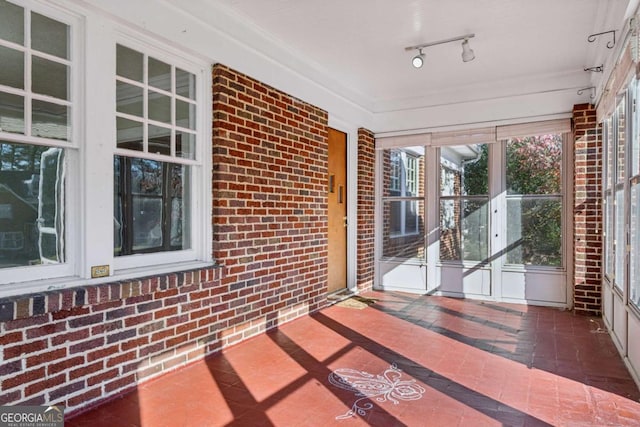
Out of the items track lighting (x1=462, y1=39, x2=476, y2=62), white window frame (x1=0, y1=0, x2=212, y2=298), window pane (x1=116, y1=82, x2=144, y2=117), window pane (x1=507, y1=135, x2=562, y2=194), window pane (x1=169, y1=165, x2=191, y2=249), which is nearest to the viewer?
white window frame (x1=0, y1=0, x2=212, y2=298)

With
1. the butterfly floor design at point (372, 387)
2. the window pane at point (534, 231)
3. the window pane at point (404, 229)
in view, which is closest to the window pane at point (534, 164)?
the window pane at point (534, 231)

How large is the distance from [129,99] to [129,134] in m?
0.25

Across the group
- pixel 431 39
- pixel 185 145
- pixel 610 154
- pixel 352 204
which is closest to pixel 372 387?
pixel 185 145

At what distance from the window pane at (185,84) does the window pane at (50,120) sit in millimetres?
980

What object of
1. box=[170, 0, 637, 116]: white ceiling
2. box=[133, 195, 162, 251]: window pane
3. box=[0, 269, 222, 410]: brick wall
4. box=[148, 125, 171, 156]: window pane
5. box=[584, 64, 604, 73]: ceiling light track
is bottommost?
box=[0, 269, 222, 410]: brick wall

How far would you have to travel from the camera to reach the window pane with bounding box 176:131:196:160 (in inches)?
132

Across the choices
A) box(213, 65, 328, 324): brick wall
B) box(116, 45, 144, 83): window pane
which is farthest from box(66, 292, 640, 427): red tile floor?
box(116, 45, 144, 83): window pane

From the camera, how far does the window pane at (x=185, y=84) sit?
3.36m

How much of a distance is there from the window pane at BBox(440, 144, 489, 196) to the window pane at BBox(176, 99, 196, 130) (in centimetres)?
380

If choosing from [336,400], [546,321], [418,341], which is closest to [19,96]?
[336,400]

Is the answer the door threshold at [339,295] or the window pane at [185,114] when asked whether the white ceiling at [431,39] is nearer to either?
the window pane at [185,114]

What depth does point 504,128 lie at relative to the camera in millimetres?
5465

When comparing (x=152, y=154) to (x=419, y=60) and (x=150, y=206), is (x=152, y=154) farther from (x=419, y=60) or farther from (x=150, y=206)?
(x=419, y=60)

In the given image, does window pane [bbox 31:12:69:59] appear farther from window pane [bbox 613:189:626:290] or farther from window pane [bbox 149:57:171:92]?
window pane [bbox 613:189:626:290]
